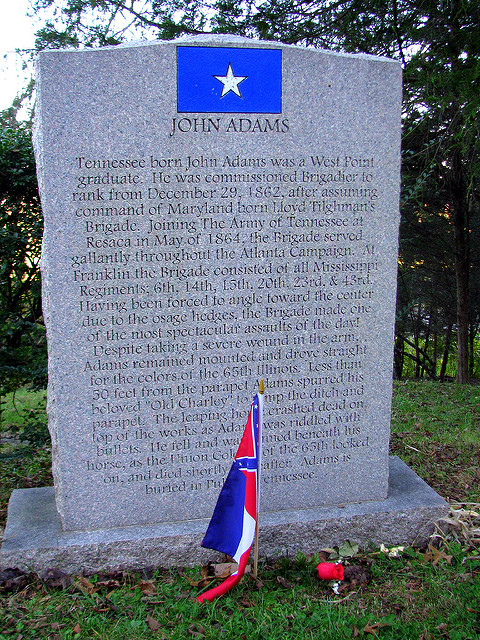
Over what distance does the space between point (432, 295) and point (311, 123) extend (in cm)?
1046

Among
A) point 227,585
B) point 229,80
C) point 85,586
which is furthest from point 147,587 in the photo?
point 229,80

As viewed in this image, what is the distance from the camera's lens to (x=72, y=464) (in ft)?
10.8

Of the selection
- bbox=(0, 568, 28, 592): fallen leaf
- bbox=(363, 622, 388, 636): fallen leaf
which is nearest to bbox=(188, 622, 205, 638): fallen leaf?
bbox=(363, 622, 388, 636): fallen leaf

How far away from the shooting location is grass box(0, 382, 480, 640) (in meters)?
2.62

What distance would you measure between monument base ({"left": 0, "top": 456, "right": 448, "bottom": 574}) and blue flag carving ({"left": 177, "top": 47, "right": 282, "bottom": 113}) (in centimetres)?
252

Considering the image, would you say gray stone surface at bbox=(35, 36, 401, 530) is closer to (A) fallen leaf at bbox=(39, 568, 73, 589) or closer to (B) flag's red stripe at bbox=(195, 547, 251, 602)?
(A) fallen leaf at bbox=(39, 568, 73, 589)

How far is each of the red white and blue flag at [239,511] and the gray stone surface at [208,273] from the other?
592mm

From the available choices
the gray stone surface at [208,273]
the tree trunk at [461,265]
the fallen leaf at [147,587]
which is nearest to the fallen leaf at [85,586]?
the fallen leaf at [147,587]

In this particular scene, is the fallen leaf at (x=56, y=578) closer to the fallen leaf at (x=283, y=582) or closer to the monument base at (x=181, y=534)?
the monument base at (x=181, y=534)

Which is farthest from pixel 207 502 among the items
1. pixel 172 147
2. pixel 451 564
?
pixel 172 147

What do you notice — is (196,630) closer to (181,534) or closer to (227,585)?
(227,585)

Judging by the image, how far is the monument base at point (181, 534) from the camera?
10.3 feet

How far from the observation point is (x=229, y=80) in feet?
10.9

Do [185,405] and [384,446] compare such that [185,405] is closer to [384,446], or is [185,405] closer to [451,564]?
[384,446]
